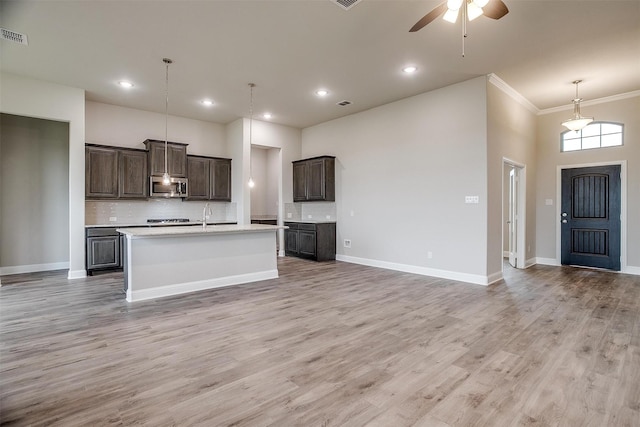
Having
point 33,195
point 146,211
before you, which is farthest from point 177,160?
point 33,195

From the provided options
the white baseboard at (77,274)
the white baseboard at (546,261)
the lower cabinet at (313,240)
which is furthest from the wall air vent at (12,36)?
the white baseboard at (546,261)

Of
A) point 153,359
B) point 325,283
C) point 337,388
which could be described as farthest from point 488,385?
point 325,283

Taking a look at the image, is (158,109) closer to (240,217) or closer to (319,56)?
(240,217)

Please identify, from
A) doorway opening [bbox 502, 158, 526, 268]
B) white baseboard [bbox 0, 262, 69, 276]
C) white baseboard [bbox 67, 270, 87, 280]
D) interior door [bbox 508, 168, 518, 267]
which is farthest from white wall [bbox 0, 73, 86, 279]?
interior door [bbox 508, 168, 518, 267]

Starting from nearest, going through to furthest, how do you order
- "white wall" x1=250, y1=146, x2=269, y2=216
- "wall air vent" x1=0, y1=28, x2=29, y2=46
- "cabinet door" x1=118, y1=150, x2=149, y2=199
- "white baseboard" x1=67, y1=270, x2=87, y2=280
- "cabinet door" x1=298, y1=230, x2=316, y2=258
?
"wall air vent" x1=0, y1=28, x2=29, y2=46 < "white baseboard" x1=67, y1=270, x2=87, y2=280 < "cabinet door" x1=118, y1=150, x2=149, y2=199 < "cabinet door" x1=298, y1=230, x2=316, y2=258 < "white wall" x1=250, y1=146, x2=269, y2=216

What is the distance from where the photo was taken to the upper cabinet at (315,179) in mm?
7320

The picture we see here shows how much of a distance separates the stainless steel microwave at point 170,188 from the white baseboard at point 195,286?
267cm

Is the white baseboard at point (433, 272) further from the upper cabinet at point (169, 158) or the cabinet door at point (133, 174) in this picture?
the cabinet door at point (133, 174)

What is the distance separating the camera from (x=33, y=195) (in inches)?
233

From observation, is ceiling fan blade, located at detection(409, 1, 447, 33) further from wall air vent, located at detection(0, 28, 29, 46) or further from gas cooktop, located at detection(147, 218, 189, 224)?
gas cooktop, located at detection(147, 218, 189, 224)

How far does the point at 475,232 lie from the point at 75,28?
236 inches

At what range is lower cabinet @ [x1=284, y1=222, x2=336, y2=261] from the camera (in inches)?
280

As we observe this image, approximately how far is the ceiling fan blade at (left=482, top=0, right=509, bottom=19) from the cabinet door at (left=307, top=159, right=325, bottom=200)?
501 centimetres

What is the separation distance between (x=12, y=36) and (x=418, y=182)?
240 inches
